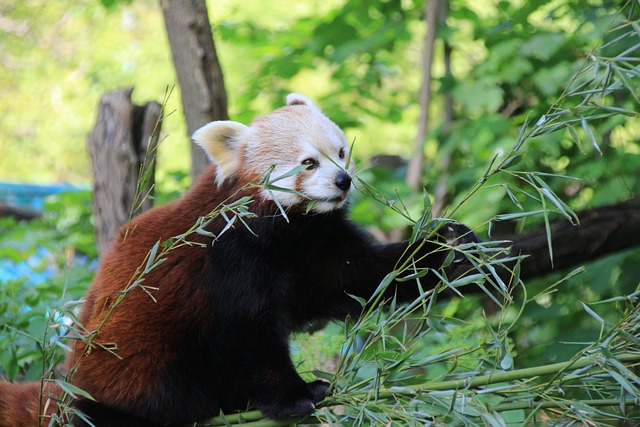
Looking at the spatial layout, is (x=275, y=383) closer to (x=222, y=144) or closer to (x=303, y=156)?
(x=303, y=156)

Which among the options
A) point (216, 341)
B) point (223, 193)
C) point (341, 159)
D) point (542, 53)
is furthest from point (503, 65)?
point (216, 341)

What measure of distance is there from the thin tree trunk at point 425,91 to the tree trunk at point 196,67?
1.46 m

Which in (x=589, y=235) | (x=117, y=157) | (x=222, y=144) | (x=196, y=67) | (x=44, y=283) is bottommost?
(x=589, y=235)

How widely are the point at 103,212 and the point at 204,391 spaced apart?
163 cm

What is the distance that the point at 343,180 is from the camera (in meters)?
2.31

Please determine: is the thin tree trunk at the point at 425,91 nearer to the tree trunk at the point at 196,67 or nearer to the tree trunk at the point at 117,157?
the tree trunk at the point at 196,67

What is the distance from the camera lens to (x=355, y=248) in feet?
8.48

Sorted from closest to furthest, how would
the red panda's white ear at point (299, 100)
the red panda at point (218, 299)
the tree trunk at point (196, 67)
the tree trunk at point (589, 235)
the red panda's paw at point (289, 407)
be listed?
the red panda's paw at point (289, 407), the red panda at point (218, 299), the red panda's white ear at point (299, 100), the tree trunk at point (589, 235), the tree trunk at point (196, 67)

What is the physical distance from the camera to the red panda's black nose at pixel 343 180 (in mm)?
2309

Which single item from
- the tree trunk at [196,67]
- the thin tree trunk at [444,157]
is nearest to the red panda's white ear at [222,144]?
the tree trunk at [196,67]

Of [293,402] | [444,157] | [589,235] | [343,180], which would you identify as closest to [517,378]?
[293,402]

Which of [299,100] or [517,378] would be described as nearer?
[517,378]

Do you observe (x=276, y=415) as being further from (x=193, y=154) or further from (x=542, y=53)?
(x=542, y=53)

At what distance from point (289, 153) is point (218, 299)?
1.76 feet
